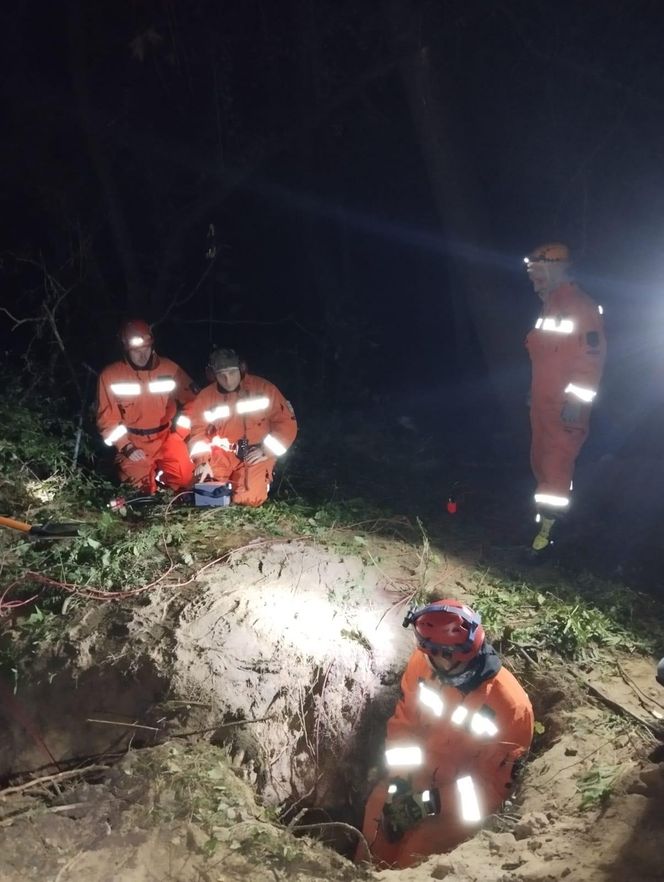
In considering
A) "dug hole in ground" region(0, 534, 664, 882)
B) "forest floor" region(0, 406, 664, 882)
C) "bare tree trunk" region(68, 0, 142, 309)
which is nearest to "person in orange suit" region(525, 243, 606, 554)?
"forest floor" region(0, 406, 664, 882)

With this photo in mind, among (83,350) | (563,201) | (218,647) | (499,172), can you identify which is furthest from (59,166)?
(218,647)

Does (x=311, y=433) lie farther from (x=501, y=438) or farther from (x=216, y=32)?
(x=216, y=32)

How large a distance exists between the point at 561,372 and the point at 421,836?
3475 millimetres

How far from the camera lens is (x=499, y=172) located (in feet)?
29.1

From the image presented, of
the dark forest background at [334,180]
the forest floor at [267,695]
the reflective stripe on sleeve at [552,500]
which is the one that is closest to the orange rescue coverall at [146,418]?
the forest floor at [267,695]

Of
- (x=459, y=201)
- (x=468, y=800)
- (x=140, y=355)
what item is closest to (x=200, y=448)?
(x=140, y=355)

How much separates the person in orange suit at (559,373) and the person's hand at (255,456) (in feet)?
8.06

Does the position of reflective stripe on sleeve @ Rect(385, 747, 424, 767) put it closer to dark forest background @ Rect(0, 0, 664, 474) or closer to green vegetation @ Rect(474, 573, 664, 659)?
green vegetation @ Rect(474, 573, 664, 659)

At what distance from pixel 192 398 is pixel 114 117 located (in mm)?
5034

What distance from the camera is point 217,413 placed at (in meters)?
5.80

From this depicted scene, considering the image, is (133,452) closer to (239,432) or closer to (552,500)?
(239,432)

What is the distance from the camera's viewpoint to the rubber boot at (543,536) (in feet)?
17.3

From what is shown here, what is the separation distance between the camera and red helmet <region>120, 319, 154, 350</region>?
568 cm

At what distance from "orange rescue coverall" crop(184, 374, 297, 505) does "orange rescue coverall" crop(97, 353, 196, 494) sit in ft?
1.00
